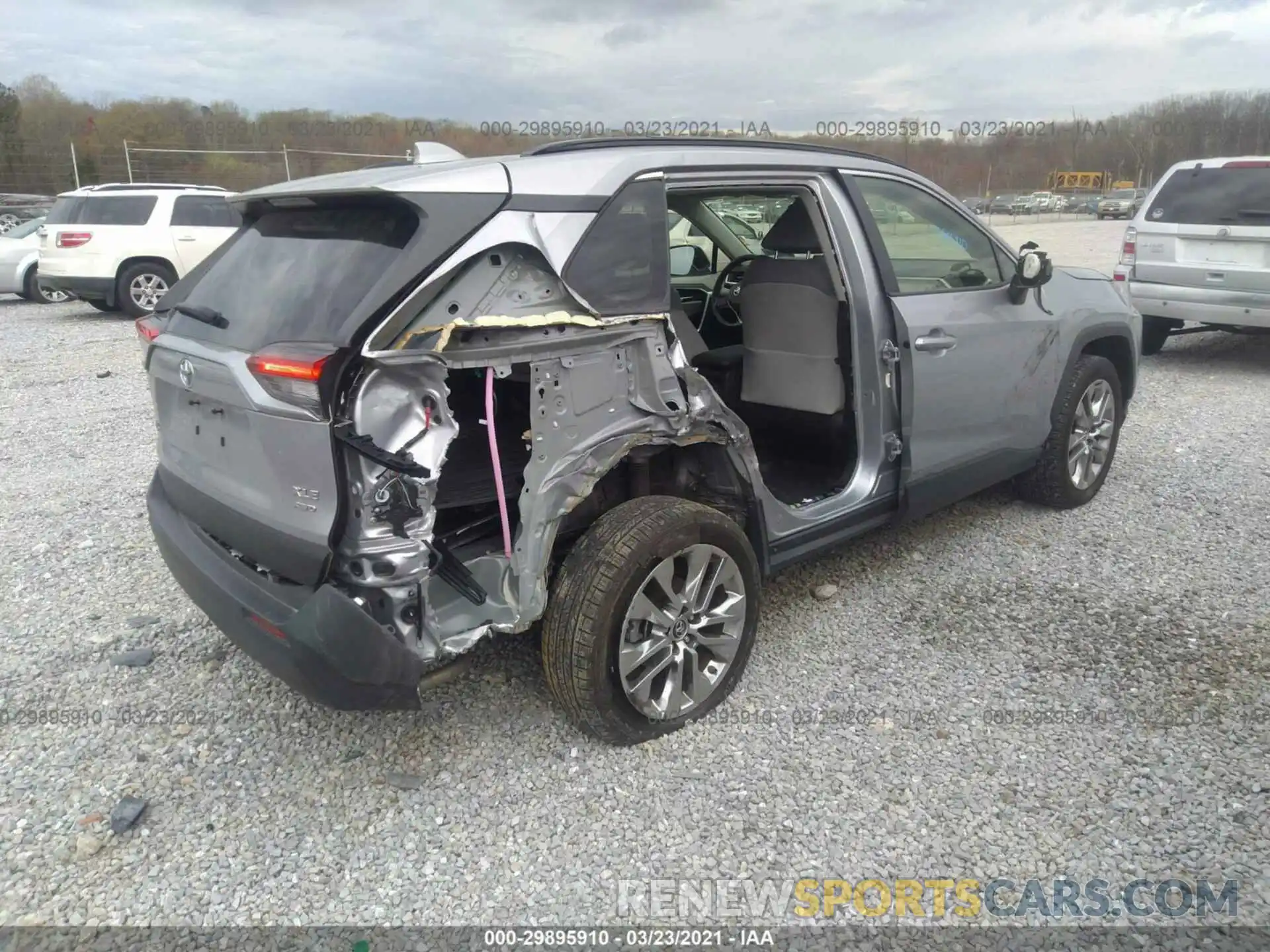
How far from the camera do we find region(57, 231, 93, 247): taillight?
37.6ft

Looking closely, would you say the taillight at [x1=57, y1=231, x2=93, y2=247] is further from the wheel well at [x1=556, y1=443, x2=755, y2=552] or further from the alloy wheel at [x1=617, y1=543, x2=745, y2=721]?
the alloy wheel at [x1=617, y1=543, x2=745, y2=721]

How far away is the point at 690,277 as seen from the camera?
5.22 metres

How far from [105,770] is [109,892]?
59cm

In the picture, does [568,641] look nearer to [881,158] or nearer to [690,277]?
[881,158]

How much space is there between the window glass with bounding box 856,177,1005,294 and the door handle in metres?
0.19

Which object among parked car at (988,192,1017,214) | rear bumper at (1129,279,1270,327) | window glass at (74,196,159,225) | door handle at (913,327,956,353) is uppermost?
parked car at (988,192,1017,214)

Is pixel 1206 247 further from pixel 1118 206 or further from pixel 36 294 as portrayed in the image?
pixel 1118 206

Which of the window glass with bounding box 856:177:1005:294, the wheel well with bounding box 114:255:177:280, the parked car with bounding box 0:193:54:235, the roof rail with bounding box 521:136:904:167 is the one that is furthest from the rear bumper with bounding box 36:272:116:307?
the window glass with bounding box 856:177:1005:294

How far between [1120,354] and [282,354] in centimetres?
437

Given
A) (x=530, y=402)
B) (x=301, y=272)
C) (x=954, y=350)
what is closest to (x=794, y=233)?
(x=954, y=350)

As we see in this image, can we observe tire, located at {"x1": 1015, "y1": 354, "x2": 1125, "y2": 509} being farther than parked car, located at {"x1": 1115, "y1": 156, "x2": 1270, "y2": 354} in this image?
No

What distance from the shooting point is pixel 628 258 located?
2.66 meters

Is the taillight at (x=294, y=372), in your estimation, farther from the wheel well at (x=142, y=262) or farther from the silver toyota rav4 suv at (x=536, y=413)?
the wheel well at (x=142, y=262)

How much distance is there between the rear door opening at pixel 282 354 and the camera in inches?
88.7
